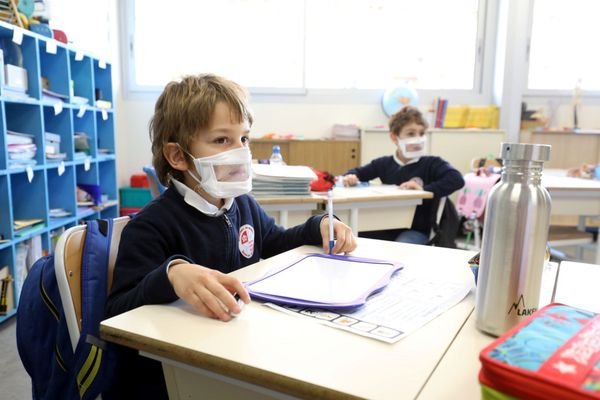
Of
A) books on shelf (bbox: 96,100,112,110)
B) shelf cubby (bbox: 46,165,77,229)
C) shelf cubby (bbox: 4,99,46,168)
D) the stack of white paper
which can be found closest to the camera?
the stack of white paper

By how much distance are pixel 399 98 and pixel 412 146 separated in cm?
172

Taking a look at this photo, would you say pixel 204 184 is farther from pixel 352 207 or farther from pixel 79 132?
pixel 79 132

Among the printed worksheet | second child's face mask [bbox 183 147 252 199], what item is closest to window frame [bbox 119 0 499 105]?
second child's face mask [bbox 183 147 252 199]

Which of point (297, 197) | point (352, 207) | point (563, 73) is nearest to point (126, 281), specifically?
point (297, 197)

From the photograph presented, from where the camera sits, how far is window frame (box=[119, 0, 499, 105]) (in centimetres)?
449

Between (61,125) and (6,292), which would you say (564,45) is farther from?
(6,292)

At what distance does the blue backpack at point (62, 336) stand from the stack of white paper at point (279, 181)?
1163mm

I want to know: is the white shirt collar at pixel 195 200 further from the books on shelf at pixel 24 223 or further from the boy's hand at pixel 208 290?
the books on shelf at pixel 24 223

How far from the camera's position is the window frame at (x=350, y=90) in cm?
449

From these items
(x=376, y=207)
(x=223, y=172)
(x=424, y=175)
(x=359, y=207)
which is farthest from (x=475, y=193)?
(x=223, y=172)

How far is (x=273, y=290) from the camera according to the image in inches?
30.8

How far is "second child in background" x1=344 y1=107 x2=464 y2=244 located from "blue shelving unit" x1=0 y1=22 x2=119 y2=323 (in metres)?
1.85

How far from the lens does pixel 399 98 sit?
4.35m

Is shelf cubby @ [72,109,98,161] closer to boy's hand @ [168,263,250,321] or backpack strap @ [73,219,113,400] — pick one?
backpack strap @ [73,219,113,400]
